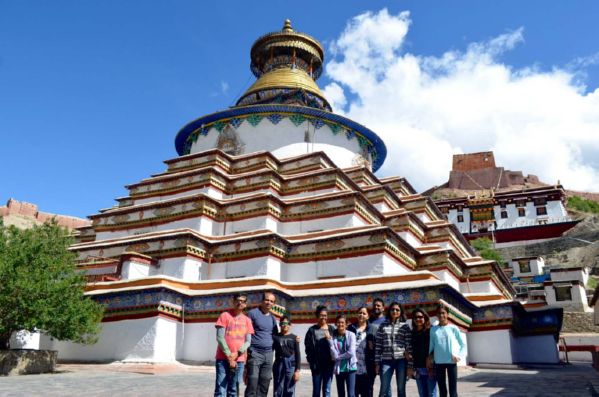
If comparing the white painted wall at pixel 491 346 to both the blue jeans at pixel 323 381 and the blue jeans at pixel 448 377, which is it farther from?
the blue jeans at pixel 323 381

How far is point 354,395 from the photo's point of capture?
555 cm

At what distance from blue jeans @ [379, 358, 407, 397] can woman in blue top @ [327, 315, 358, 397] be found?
0.30 m

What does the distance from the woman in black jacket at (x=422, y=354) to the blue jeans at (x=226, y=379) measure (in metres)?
1.88

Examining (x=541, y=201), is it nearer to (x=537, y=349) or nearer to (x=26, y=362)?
(x=537, y=349)

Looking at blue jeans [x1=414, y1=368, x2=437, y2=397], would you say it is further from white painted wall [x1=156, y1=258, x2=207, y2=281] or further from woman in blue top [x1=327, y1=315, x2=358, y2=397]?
white painted wall [x1=156, y1=258, x2=207, y2=281]

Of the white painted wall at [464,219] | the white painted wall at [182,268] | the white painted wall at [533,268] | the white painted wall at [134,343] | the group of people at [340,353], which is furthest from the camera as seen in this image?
the white painted wall at [464,219]

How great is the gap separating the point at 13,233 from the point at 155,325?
11.1ft

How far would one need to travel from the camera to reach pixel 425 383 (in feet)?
18.2

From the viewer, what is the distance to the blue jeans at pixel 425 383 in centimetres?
541

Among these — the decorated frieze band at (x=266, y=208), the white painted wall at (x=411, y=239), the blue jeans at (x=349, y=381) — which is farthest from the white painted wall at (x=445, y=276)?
the blue jeans at (x=349, y=381)

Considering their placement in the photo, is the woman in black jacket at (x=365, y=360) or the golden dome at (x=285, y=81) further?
the golden dome at (x=285, y=81)

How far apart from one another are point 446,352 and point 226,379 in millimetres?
2292

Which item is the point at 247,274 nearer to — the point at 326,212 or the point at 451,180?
the point at 326,212

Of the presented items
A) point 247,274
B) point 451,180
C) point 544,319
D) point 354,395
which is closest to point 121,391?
point 354,395
